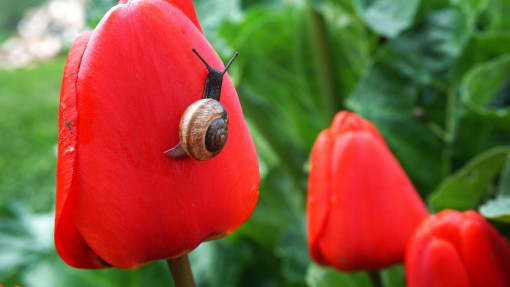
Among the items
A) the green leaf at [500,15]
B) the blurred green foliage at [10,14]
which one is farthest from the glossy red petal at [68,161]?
the blurred green foliage at [10,14]

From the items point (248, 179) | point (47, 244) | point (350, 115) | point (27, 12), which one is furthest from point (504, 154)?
point (27, 12)

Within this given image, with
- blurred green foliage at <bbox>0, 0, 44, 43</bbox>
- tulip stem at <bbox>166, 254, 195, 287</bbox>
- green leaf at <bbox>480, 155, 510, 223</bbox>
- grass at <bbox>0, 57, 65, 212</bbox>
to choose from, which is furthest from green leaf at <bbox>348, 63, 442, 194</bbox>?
Answer: blurred green foliage at <bbox>0, 0, 44, 43</bbox>

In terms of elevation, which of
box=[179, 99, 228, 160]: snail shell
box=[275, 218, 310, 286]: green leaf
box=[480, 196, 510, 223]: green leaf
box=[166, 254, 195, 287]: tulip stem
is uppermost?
box=[179, 99, 228, 160]: snail shell

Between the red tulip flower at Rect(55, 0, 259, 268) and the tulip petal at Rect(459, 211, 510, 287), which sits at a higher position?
the red tulip flower at Rect(55, 0, 259, 268)

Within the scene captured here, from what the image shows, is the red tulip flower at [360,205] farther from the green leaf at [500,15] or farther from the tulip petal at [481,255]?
the green leaf at [500,15]

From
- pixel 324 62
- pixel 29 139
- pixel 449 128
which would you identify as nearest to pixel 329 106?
pixel 324 62

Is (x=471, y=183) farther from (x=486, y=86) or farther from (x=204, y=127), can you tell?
(x=204, y=127)

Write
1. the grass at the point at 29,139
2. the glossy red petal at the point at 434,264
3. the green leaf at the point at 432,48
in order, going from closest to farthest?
the glossy red petal at the point at 434,264 < the green leaf at the point at 432,48 < the grass at the point at 29,139

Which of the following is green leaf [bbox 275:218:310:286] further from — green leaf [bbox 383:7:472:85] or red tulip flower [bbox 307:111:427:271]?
red tulip flower [bbox 307:111:427:271]
